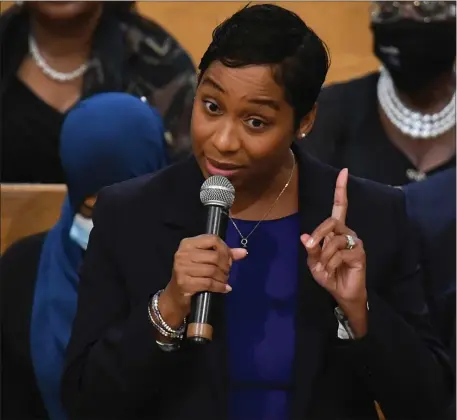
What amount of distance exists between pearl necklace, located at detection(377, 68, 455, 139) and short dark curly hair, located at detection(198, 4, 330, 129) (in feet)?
3.21

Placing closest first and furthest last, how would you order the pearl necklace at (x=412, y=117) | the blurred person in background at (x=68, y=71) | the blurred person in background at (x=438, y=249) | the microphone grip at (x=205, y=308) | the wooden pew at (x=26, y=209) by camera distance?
the microphone grip at (x=205, y=308)
the blurred person in background at (x=438, y=249)
the wooden pew at (x=26, y=209)
the blurred person in background at (x=68, y=71)
the pearl necklace at (x=412, y=117)

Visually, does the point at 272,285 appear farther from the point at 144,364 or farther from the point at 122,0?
the point at 122,0

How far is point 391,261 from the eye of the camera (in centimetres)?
124

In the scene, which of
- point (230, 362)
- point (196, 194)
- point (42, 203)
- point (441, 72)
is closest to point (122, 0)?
point (42, 203)

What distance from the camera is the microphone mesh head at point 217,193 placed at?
41.8 inches

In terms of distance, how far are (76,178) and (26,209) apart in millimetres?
285

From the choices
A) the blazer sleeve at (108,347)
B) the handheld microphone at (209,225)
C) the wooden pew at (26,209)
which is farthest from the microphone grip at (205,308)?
the wooden pew at (26,209)

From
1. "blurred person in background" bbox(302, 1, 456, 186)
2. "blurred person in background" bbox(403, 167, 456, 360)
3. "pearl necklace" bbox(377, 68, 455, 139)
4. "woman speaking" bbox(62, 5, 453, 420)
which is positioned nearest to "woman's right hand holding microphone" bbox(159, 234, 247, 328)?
"woman speaking" bbox(62, 5, 453, 420)

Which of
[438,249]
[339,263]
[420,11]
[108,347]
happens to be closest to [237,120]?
[339,263]

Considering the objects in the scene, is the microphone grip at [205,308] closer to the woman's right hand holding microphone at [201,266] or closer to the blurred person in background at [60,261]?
the woman's right hand holding microphone at [201,266]

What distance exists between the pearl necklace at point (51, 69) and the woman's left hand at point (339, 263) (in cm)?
112

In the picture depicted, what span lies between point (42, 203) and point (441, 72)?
2.91ft

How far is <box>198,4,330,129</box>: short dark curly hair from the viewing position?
1.14 meters

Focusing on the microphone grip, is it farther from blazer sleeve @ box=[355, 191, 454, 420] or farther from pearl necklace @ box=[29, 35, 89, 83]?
pearl necklace @ box=[29, 35, 89, 83]
